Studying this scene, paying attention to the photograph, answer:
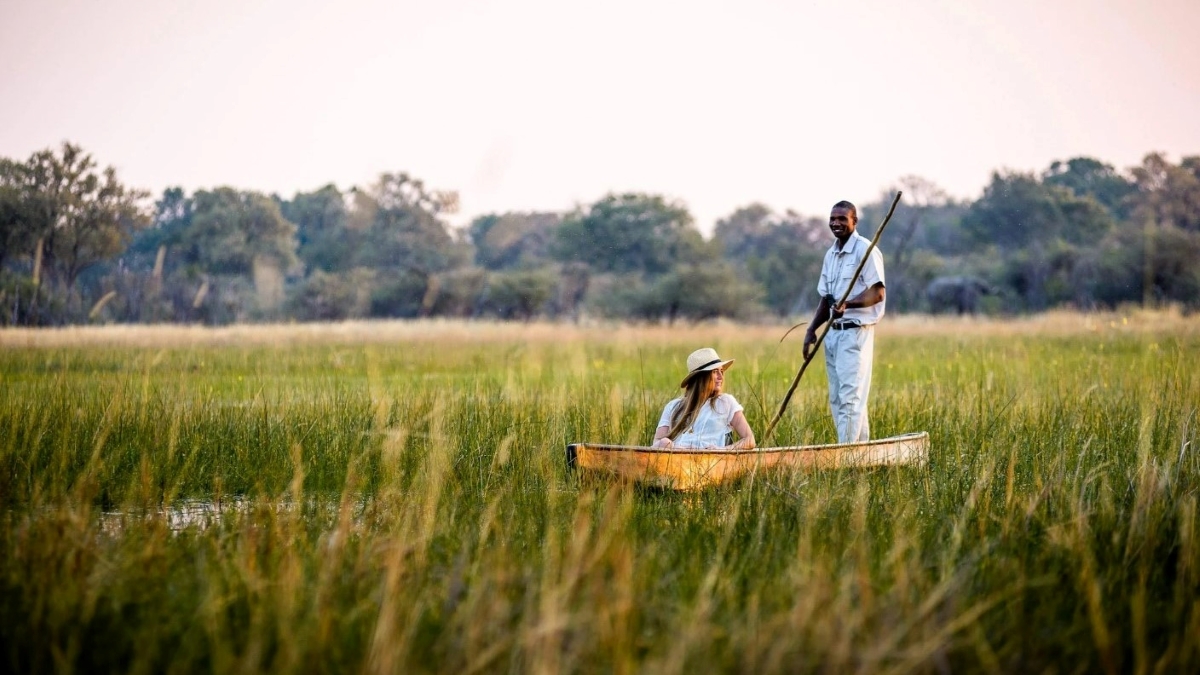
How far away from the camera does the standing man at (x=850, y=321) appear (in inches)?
307

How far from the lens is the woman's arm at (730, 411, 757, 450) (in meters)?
6.91

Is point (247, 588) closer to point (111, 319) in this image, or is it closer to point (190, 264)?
point (111, 319)

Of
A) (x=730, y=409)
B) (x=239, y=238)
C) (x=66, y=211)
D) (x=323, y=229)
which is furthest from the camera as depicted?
(x=323, y=229)

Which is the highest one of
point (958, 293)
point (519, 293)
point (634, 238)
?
point (634, 238)

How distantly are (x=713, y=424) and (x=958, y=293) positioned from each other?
35.4 meters

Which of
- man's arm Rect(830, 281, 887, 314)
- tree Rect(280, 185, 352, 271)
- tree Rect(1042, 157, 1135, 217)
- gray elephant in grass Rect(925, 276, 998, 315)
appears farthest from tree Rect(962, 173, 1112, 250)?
man's arm Rect(830, 281, 887, 314)

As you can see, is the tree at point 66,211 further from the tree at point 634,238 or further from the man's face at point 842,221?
the man's face at point 842,221

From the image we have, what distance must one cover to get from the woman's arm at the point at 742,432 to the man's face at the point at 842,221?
1.48 meters

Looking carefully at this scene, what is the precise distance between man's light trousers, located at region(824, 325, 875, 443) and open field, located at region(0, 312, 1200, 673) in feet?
1.99

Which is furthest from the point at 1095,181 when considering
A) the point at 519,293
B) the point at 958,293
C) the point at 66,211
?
the point at 66,211

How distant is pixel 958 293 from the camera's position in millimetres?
40875

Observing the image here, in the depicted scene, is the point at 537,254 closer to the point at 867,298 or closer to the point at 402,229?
the point at 402,229

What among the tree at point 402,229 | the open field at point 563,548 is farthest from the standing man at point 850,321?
the tree at point 402,229

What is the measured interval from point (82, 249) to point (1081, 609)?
119ft
